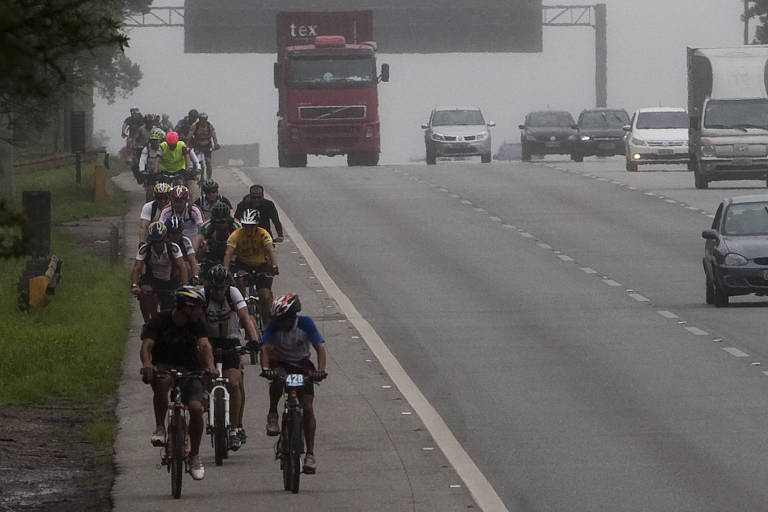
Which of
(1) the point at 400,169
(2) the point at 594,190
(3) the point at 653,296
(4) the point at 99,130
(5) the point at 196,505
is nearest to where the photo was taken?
(5) the point at 196,505

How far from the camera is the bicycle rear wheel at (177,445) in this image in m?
13.5

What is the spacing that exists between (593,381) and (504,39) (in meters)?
76.8

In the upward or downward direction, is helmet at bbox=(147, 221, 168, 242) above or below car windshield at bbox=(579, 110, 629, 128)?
below

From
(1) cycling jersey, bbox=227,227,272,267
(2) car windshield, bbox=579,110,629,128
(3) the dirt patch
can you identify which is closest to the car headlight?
(1) cycling jersey, bbox=227,227,272,267

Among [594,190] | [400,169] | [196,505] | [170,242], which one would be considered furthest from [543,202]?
[196,505]

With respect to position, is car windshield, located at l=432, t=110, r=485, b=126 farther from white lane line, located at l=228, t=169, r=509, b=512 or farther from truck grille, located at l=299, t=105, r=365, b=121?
white lane line, located at l=228, t=169, r=509, b=512

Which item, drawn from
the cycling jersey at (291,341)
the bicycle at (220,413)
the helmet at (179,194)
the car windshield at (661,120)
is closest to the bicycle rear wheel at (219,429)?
the bicycle at (220,413)

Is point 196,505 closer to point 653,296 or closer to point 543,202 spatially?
point 653,296

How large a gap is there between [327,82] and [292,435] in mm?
39074

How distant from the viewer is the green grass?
20219mm

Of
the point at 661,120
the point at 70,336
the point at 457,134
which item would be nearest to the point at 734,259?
the point at 70,336

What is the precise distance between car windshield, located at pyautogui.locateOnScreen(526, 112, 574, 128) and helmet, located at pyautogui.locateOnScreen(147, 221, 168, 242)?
46733 millimetres

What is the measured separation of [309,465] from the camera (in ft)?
45.1

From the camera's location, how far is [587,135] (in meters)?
64.9
